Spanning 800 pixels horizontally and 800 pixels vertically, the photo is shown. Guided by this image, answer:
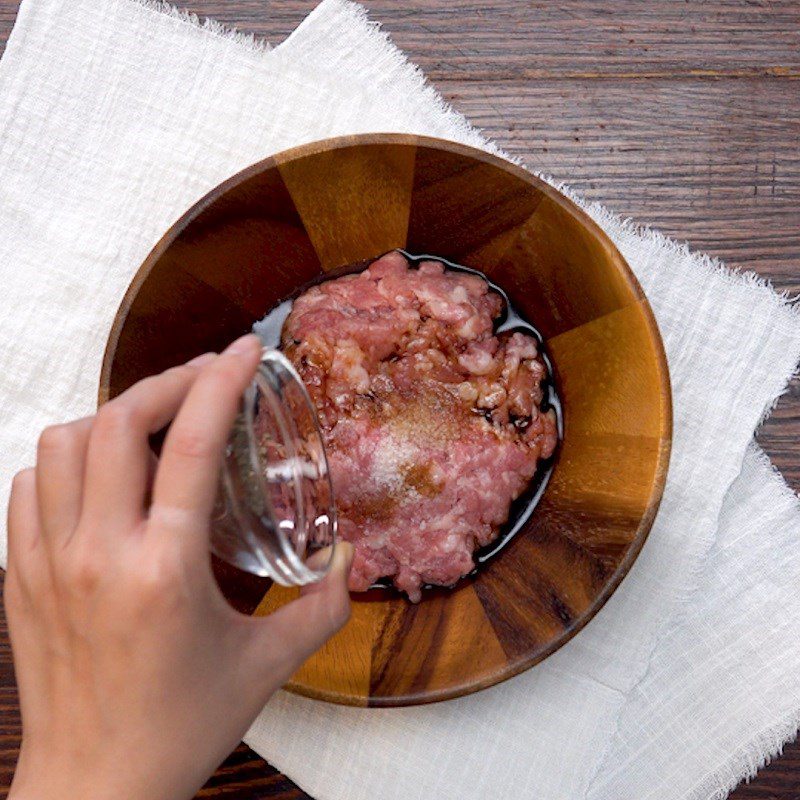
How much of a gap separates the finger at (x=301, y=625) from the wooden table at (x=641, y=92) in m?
0.85

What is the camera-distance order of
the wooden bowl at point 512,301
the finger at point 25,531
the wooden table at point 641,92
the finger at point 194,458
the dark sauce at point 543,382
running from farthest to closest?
the wooden table at point 641,92 → the dark sauce at point 543,382 → the wooden bowl at point 512,301 → the finger at point 25,531 → the finger at point 194,458

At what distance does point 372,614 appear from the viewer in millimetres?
1354

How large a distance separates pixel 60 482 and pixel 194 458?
0.57 feet

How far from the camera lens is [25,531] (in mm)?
968

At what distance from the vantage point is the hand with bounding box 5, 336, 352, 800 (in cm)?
86

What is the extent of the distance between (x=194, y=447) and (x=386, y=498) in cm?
53

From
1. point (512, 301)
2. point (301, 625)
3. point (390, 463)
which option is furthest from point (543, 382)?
point (301, 625)

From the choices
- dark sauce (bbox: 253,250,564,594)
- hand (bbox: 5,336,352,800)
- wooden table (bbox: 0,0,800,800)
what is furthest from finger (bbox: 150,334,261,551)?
wooden table (bbox: 0,0,800,800)

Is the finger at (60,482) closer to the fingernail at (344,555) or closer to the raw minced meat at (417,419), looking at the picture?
the fingernail at (344,555)

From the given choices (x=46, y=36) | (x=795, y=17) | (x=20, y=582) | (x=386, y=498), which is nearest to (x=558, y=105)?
(x=795, y=17)

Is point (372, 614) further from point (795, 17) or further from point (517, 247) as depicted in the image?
point (795, 17)

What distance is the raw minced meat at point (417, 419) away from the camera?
1.33 m

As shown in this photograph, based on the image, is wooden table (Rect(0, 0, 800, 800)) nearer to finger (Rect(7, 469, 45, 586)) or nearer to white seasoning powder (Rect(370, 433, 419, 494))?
white seasoning powder (Rect(370, 433, 419, 494))

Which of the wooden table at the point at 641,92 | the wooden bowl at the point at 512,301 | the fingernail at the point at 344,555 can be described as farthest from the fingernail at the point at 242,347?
the wooden table at the point at 641,92
